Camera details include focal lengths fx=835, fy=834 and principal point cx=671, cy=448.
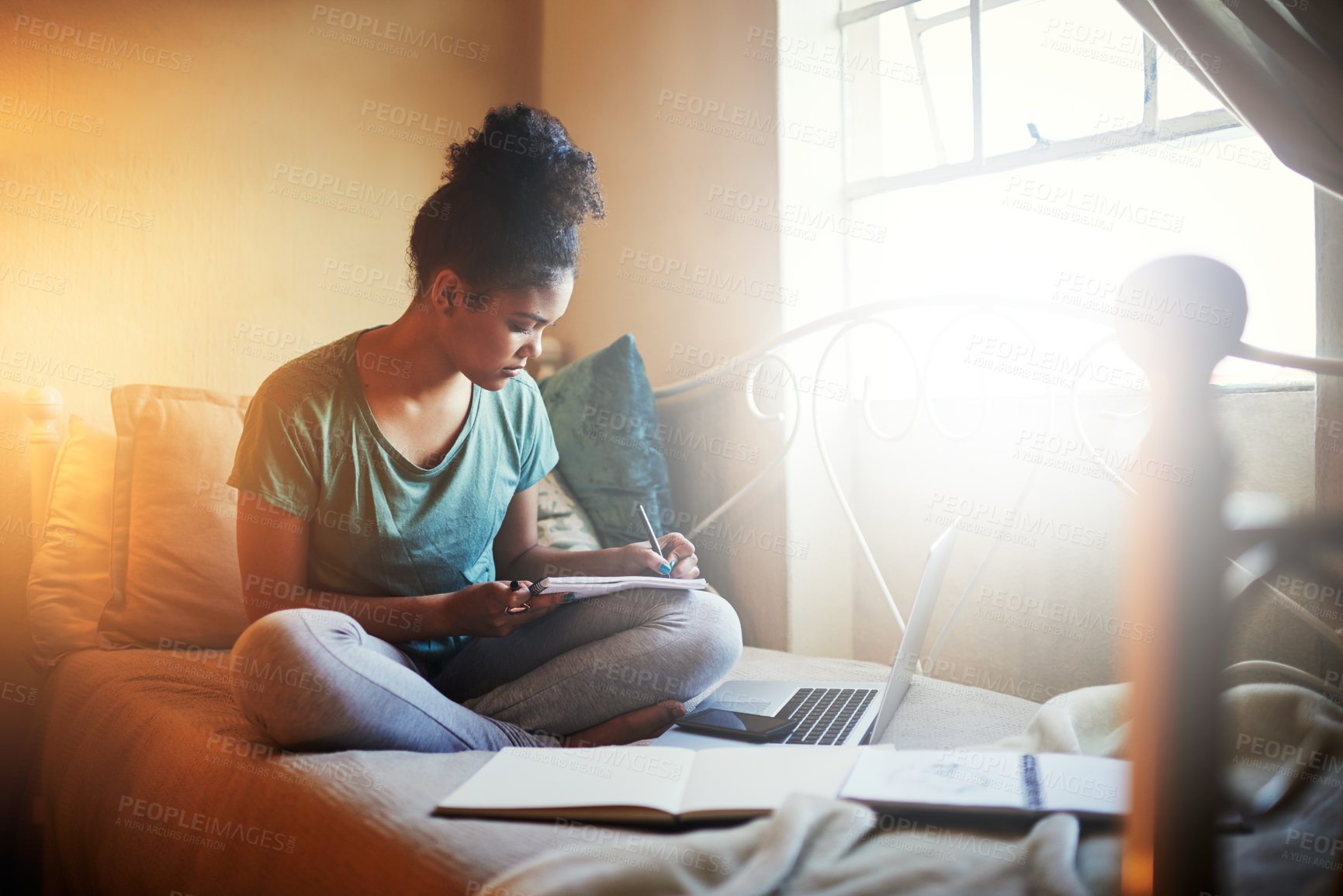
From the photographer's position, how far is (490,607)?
967 mm

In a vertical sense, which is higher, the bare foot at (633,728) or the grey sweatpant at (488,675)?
the grey sweatpant at (488,675)

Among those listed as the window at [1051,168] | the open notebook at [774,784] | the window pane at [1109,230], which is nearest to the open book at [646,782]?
the open notebook at [774,784]

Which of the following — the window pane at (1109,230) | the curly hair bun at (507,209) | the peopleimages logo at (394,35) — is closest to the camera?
the curly hair bun at (507,209)

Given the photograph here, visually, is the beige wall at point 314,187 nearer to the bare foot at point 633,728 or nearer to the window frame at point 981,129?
the window frame at point 981,129

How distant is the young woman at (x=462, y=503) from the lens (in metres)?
1.01

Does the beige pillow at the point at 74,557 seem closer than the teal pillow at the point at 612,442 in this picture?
Yes

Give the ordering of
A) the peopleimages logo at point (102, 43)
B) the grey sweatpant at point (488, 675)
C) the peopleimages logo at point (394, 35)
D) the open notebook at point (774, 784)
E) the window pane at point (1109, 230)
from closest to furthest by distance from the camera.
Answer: the open notebook at point (774, 784), the grey sweatpant at point (488, 675), the window pane at point (1109, 230), the peopleimages logo at point (102, 43), the peopleimages logo at point (394, 35)

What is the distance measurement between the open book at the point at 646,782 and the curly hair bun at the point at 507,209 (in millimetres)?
619

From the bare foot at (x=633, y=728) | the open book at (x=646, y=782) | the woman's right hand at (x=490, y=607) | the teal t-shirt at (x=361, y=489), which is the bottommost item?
the bare foot at (x=633, y=728)

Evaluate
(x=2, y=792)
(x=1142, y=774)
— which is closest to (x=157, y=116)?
(x=2, y=792)

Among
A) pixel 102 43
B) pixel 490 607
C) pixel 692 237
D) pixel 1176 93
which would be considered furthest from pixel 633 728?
pixel 102 43

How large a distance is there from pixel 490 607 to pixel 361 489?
0.26m

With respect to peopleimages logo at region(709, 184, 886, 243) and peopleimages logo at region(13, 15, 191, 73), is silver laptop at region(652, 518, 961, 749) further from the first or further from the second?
peopleimages logo at region(13, 15, 191, 73)

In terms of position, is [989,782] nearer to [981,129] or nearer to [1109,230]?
[1109,230]
